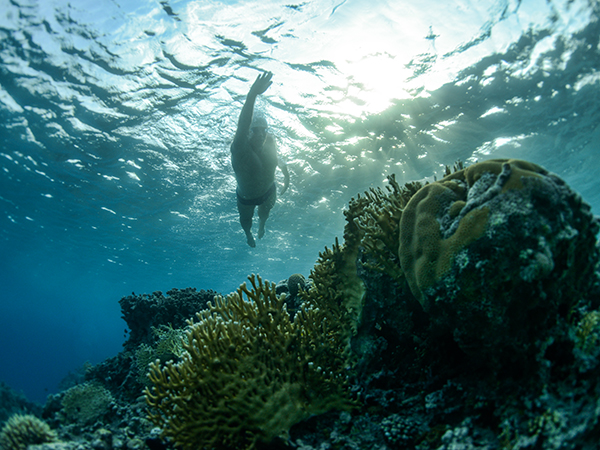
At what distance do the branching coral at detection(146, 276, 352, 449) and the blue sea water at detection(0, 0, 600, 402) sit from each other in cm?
855

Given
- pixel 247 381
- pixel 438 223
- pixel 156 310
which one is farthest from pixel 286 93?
pixel 247 381

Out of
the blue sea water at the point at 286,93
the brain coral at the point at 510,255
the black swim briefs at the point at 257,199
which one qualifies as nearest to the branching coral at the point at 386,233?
the brain coral at the point at 510,255

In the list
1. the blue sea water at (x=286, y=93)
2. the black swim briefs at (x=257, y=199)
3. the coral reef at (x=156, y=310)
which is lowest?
the coral reef at (x=156, y=310)

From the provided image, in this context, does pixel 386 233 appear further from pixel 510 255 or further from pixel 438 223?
pixel 510 255

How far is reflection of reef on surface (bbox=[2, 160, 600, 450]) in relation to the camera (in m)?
2.01

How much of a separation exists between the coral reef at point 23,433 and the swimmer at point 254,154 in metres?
5.74

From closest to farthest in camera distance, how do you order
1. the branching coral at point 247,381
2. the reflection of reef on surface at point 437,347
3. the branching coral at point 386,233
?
the reflection of reef on surface at point 437,347 → the branching coral at point 247,381 → the branching coral at point 386,233

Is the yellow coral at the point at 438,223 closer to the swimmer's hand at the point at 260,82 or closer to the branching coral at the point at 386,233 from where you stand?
the branching coral at the point at 386,233

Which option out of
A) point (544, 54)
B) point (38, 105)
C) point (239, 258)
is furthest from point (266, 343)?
point (239, 258)

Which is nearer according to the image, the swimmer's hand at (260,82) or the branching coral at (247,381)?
the branching coral at (247,381)

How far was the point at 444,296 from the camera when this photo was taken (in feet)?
7.84

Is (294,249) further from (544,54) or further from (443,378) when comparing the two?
(443,378)

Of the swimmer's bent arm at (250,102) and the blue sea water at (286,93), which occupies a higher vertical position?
the blue sea water at (286,93)

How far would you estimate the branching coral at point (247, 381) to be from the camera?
2330mm
